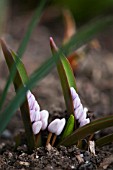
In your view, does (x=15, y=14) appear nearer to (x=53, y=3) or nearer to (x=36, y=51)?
(x=53, y=3)

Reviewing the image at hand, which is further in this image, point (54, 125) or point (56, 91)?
point (56, 91)

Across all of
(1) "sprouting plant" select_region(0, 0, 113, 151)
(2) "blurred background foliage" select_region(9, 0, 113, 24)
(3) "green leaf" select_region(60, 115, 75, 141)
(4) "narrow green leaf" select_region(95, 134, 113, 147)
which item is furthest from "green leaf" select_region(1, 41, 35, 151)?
(2) "blurred background foliage" select_region(9, 0, 113, 24)

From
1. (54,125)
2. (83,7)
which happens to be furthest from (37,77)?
(83,7)

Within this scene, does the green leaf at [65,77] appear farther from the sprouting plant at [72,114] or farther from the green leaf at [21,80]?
the green leaf at [21,80]

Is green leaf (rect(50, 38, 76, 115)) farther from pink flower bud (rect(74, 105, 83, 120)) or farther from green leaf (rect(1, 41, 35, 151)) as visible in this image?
green leaf (rect(1, 41, 35, 151))

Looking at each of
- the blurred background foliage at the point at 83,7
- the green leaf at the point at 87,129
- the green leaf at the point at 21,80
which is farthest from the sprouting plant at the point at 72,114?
the blurred background foliage at the point at 83,7

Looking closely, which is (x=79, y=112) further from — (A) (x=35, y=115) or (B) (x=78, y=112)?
(A) (x=35, y=115)
